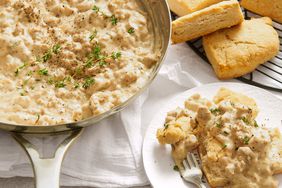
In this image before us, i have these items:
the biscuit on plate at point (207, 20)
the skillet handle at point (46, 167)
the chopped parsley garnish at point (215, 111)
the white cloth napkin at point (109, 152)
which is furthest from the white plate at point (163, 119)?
the skillet handle at point (46, 167)

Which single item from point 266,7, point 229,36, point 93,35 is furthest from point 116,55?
point 266,7

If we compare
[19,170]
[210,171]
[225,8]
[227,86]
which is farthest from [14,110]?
[225,8]

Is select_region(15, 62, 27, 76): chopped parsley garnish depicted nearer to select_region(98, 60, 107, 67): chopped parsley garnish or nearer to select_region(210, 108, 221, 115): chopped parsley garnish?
select_region(98, 60, 107, 67): chopped parsley garnish

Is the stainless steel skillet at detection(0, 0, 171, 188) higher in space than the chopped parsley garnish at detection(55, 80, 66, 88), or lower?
lower

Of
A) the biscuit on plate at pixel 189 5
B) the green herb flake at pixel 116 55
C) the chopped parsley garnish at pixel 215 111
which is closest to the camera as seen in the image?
the chopped parsley garnish at pixel 215 111

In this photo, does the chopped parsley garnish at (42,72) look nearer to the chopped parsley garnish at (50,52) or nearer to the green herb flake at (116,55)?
the chopped parsley garnish at (50,52)

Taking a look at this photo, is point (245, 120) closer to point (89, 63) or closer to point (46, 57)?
point (89, 63)

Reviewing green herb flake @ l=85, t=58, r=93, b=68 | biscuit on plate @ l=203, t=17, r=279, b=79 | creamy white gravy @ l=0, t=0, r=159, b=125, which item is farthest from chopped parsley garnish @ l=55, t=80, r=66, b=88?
biscuit on plate @ l=203, t=17, r=279, b=79
